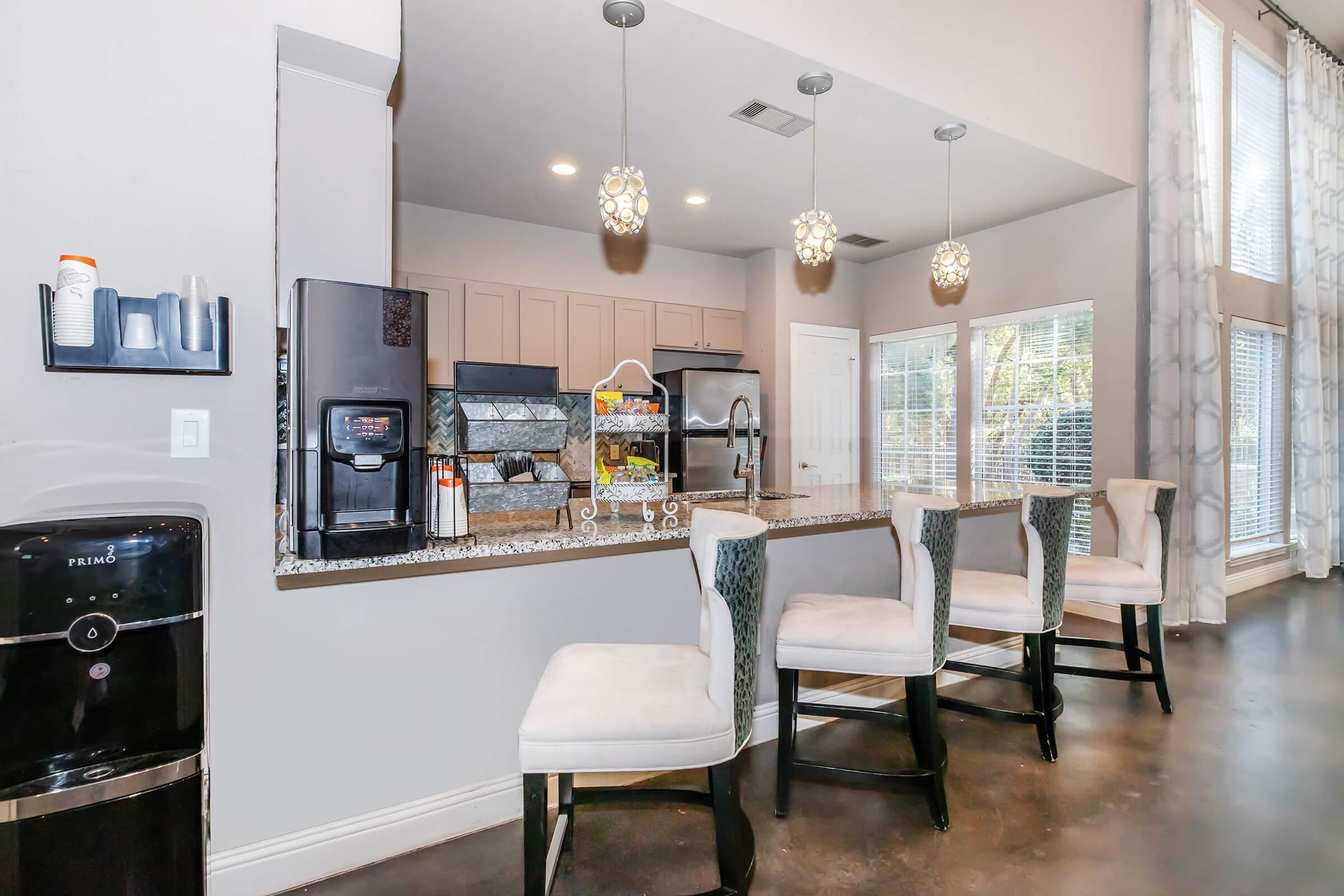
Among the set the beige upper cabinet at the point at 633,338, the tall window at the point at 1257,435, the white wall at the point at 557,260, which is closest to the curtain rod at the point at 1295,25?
the tall window at the point at 1257,435

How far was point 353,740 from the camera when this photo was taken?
175 centimetres

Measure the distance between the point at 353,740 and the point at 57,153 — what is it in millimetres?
1561

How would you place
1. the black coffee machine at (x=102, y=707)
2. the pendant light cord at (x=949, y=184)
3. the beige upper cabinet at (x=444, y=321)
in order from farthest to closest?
Answer: 1. the beige upper cabinet at (x=444, y=321)
2. the pendant light cord at (x=949, y=184)
3. the black coffee machine at (x=102, y=707)

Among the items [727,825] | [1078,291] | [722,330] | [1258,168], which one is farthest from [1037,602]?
[1258,168]

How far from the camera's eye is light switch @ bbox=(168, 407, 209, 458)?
→ 1533mm

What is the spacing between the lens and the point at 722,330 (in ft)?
18.4

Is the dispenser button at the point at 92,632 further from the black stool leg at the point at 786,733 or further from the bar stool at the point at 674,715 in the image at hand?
the black stool leg at the point at 786,733

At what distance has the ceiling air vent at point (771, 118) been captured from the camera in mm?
3043

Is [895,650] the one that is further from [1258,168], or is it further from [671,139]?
[1258,168]

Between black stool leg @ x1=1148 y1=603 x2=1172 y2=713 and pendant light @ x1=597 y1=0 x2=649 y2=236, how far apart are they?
2663 millimetres

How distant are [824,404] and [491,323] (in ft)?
9.58

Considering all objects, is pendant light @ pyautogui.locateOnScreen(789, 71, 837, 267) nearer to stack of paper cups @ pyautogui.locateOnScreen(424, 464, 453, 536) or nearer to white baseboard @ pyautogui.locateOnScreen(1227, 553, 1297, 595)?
stack of paper cups @ pyautogui.locateOnScreen(424, 464, 453, 536)

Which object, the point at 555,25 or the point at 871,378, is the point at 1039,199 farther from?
the point at 555,25

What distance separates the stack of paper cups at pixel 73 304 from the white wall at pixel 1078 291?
4942 millimetres
